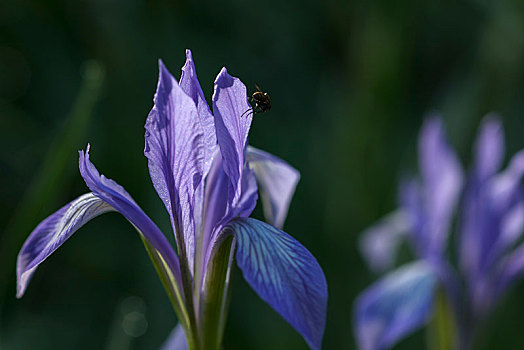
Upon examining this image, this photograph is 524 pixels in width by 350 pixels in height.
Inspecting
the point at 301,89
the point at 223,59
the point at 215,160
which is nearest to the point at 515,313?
the point at 301,89

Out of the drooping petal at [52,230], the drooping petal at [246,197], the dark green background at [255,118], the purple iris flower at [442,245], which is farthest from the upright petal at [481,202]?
the drooping petal at [52,230]

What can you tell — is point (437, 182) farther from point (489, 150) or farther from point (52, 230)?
point (52, 230)

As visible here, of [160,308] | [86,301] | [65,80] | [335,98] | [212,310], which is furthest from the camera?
[335,98]

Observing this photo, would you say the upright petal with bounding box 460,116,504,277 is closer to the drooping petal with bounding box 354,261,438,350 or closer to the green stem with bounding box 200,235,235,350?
the drooping petal with bounding box 354,261,438,350

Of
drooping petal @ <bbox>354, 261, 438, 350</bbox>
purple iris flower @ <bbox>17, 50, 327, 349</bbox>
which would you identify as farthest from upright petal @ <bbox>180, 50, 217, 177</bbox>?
drooping petal @ <bbox>354, 261, 438, 350</bbox>

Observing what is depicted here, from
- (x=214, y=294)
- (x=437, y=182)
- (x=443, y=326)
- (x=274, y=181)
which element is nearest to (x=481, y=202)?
(x=437, y=182)

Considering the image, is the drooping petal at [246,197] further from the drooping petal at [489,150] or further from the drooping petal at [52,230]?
the drooping petal at [489,150]

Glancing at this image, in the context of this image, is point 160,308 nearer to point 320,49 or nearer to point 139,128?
point 139,128
